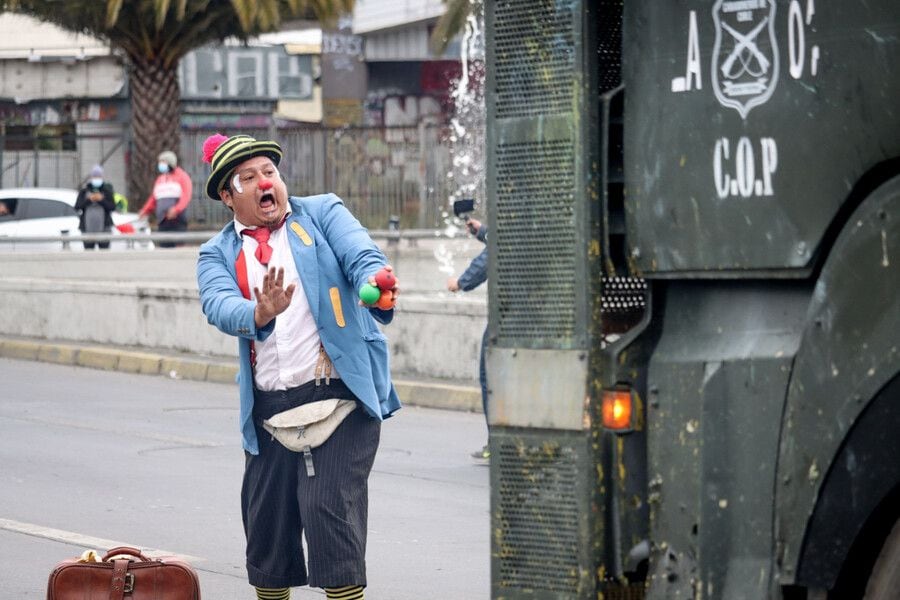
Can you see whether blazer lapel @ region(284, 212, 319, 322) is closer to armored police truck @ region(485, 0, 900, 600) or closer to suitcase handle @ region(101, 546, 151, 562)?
suitcase handle @ region(101, 546, 151, 562)

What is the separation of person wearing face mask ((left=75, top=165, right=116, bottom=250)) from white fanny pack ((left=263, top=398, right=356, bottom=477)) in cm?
2040

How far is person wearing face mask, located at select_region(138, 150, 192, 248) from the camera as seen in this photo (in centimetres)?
2556

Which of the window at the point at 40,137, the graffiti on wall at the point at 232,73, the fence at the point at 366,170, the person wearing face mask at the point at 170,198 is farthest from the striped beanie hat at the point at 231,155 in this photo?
the graffiti on wall at the point at 232,73

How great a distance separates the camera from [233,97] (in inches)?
1631

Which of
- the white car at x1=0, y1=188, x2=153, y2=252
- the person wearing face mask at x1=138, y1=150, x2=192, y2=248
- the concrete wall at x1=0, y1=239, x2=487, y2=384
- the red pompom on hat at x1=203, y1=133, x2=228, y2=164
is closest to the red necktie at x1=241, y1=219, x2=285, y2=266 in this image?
the red pompom on hat at x1=203, y1=133, x2=228, y2=164

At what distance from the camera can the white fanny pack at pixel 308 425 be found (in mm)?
5465

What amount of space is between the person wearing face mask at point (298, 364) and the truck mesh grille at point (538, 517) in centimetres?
113

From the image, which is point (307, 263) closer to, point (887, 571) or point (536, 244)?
point (536, 244)

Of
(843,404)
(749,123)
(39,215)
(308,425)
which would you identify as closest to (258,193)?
(308,425)

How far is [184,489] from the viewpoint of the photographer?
10.3m

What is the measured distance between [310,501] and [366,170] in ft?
89.3

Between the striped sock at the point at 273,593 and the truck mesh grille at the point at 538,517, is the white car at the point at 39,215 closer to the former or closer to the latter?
the striped sock at the point at 273,593

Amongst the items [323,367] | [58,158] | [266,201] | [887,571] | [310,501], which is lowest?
[310,501]

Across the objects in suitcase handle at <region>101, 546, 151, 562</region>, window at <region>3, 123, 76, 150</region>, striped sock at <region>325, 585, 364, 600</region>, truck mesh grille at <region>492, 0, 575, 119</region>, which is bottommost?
striped sock at <region>325, 585, 364, 600</region>
